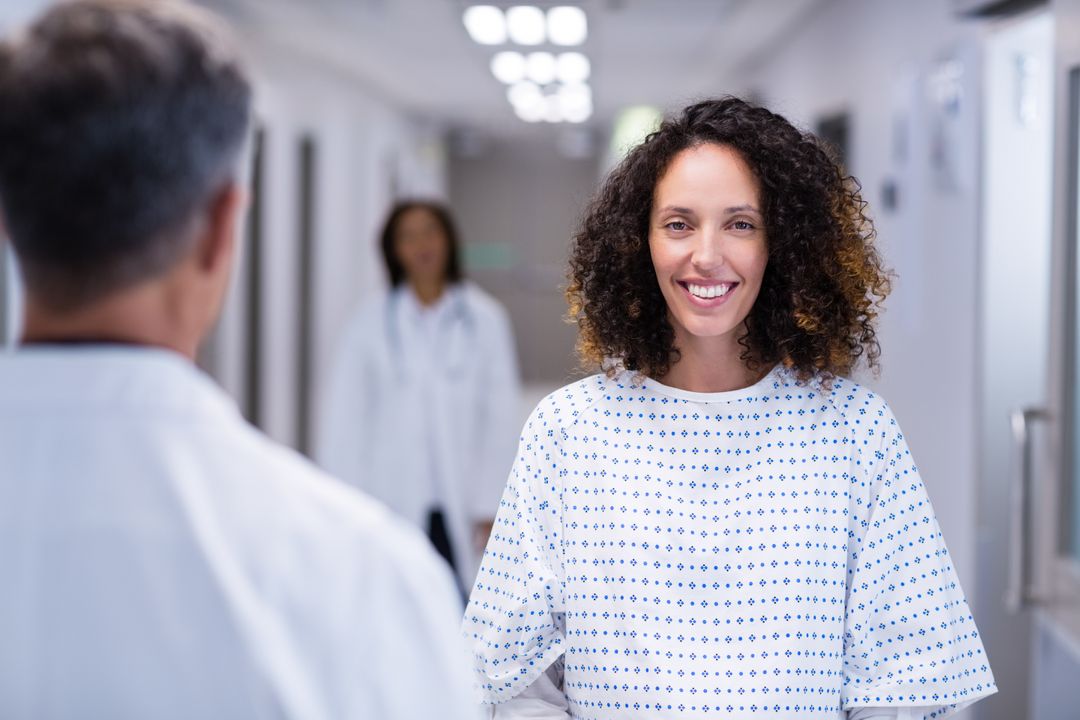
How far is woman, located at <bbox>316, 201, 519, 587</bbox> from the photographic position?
4141 mm

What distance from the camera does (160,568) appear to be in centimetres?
Answer: 79

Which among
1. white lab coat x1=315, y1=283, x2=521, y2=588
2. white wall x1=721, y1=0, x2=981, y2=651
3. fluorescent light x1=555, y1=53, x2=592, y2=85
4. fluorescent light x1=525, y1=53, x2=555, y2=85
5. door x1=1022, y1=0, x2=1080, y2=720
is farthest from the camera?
fluorescent light x1=555, y1=53, x2=592, y2=85

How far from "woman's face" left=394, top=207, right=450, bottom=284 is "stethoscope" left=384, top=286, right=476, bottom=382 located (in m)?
0.09

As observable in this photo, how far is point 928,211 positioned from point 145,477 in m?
3.35

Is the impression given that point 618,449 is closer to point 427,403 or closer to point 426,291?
point 427,403

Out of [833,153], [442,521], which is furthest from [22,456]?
[442,521]

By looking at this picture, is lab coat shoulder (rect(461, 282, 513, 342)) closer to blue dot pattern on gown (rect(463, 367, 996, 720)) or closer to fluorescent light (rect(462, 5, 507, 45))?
fluorescent light (rect(462, 5, 507, 45))

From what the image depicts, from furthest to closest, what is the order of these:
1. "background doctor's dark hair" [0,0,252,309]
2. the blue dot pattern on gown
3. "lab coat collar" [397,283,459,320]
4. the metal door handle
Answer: "lab coat collar" [397,283,459,320] < the metal door handle < the blue dot pattern on gown < "background doctor's dark hair" [0,0,252,309]

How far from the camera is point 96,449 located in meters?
0.80

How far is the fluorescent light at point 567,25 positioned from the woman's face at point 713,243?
12.2 feet

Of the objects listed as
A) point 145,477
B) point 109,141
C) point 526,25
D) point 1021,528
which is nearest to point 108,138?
point 109,141

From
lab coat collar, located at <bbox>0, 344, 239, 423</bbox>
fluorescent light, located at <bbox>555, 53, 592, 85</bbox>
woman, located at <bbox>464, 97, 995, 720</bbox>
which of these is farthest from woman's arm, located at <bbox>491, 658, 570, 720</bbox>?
fluorescent light, located at <bbox>555, 53, 592, 85</bbox>

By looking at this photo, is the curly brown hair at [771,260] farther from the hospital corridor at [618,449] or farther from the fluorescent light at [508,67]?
the fluorescent light at [508,67]

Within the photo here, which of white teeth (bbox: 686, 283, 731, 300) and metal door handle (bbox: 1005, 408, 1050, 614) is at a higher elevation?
white teeth (bbox: 686, 283, 731, 300)
